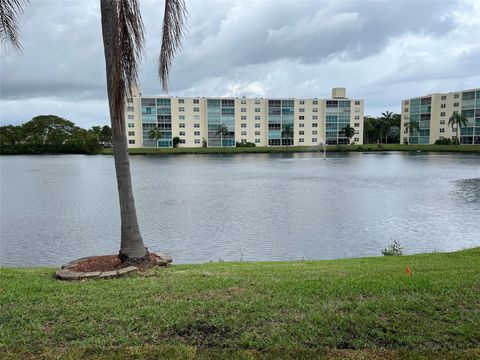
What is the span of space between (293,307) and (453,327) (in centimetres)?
184

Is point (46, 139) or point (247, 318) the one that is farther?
point (46, 139)

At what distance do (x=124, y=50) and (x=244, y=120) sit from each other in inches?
4720

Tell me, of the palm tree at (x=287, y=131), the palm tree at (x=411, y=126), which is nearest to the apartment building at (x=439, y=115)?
the palm tree at (x=411, y=126)

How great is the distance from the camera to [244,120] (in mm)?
126500

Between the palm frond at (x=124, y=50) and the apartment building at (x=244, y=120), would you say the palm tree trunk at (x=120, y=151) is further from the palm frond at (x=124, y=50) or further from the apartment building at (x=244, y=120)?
the apartment building at (x=244, y=120)

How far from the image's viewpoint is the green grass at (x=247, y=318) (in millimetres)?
4211

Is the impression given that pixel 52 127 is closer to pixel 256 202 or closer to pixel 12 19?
pixel 256 202

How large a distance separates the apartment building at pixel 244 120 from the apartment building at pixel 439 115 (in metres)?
18.7

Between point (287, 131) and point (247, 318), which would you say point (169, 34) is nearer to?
point (247, 318)

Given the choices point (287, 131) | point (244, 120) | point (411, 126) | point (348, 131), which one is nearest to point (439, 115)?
point (411, 126)

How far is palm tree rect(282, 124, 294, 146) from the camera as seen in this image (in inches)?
4911

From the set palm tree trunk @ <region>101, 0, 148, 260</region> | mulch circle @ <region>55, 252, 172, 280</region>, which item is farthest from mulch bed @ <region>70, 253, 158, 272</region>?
palm tree trunk @ <region>101, 0, 148, 260</region>

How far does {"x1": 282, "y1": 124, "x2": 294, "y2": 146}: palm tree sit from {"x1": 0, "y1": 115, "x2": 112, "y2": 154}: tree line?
183 ft

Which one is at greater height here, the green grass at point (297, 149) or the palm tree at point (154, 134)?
the palm tree at point (154, 134)
